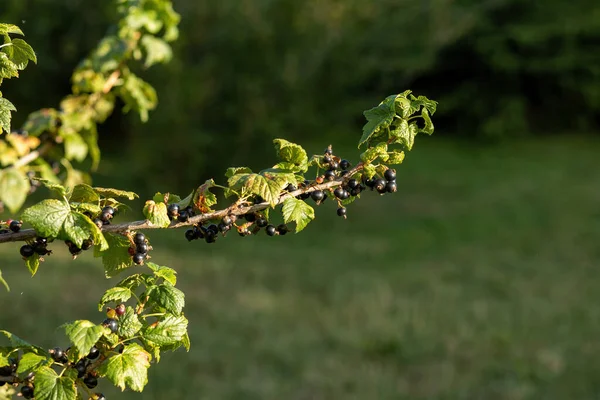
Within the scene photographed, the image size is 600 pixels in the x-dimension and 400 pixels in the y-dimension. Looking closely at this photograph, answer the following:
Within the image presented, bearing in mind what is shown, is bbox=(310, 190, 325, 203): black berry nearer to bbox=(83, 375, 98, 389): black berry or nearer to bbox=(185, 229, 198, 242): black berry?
bbox=(185, 229, 198, 242): black berry

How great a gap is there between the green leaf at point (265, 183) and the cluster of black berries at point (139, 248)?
16 cm

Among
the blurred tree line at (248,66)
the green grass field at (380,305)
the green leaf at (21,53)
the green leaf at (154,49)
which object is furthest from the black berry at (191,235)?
the blurred tree line at (248,66)

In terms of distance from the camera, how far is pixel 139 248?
1.29 m

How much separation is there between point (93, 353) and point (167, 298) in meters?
0.16

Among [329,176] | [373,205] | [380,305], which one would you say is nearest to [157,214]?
[329,176]

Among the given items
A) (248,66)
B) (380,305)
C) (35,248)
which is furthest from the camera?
(248,66)

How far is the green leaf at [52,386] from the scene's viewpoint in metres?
1.19

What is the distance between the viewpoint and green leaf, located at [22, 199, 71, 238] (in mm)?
1123

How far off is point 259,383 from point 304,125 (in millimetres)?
4896

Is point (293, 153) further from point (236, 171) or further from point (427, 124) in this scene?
point (427, 124)

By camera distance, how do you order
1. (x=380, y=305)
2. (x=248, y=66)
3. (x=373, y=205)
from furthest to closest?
(x=373, y=205), (x=248, y=66), (x=380, y=305)

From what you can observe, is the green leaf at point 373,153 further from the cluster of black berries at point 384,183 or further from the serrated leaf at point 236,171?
the serrated leaf at point 236,171

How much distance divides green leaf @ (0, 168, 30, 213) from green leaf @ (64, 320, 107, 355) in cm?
26

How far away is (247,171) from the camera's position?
53.0 inches
